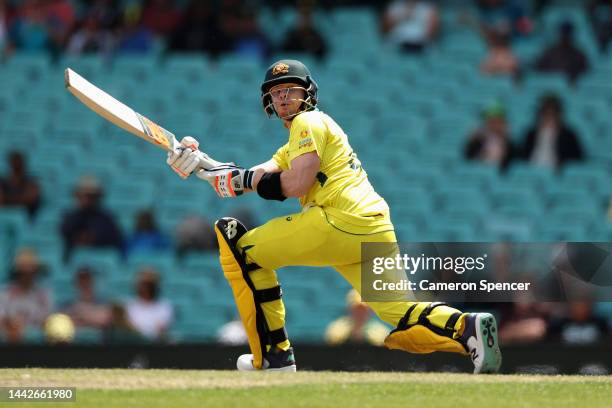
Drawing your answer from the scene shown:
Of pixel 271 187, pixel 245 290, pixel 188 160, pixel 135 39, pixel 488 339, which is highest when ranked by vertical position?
pixel 135 39

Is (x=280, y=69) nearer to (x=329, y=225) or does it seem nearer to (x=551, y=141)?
(x=329, y=225)

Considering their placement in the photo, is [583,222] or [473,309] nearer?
[473,309]

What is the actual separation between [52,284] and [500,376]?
5.25 metres

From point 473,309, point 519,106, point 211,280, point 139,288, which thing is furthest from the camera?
point 519,106

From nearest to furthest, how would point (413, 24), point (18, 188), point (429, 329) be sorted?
point (429, 329) < point (18, 188) < point (413, 24)

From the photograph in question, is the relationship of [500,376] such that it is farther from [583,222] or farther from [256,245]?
[583,222]

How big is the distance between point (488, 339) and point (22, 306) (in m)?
4.84

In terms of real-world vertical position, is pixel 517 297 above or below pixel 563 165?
below

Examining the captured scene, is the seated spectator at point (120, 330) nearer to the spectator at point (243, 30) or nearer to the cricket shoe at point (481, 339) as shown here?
the cricket shoe at point (481, 339)

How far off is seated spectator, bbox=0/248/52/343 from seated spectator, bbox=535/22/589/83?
19.3ft

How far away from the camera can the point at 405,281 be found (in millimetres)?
6996

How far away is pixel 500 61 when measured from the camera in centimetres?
1346

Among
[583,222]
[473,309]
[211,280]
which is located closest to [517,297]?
[473,309]

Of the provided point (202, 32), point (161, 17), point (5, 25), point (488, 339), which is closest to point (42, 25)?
point (5, 25)
